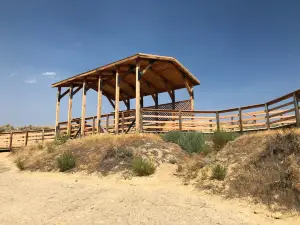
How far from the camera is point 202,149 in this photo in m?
11.1

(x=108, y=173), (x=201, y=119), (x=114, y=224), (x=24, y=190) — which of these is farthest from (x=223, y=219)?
(x=201, y=119)

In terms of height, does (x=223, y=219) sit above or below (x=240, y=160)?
below

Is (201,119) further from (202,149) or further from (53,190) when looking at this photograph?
(53,190)

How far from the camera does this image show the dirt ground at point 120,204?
559cm

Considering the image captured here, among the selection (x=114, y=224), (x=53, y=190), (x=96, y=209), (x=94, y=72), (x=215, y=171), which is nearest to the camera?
(x=114, y=224)

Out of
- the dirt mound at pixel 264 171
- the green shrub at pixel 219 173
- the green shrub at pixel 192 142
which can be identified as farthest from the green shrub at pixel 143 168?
the green shrub at pixel 192 142

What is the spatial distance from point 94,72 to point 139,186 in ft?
35.9

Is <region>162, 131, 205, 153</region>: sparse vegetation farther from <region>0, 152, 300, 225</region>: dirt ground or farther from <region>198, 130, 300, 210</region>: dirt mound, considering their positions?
<region>0, 152, 300, 225</region>: dirt ground

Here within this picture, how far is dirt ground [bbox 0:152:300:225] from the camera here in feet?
18.3

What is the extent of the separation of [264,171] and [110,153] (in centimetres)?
635

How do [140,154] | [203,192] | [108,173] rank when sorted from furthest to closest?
[140,154] < [108,173] < [203,192]

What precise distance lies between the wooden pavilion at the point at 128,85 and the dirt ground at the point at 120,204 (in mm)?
5609

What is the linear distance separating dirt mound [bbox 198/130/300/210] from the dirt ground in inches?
19.2

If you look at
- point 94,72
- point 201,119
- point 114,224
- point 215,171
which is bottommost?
point 114,224
